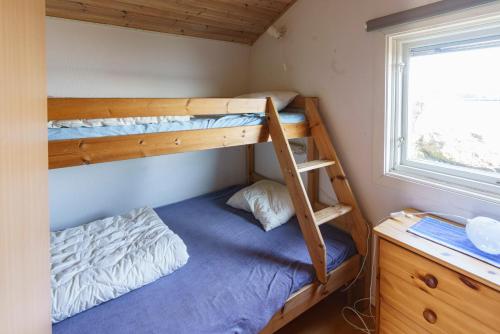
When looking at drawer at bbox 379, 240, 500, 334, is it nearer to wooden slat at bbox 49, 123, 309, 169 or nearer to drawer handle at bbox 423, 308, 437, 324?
drawer handle at bbox 423, 308, 437, 324

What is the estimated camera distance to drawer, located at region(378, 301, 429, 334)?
4.54 ft

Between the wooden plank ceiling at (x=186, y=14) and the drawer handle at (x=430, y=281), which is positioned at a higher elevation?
the wooden plank ceiling at (x=186, y=14)

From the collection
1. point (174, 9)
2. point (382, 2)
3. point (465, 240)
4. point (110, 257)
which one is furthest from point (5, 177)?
point (174, 9)

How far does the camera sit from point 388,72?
170 centimetres

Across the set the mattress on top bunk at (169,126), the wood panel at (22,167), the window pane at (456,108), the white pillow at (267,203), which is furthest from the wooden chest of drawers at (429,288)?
the wood panel at (22,167)

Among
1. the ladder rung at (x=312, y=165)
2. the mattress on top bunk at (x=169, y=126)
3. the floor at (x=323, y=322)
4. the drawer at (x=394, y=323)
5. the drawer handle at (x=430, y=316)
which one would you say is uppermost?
the mattress on top bunk at (x=169, y=126)

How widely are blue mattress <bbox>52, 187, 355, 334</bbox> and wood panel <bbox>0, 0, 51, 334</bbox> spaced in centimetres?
73

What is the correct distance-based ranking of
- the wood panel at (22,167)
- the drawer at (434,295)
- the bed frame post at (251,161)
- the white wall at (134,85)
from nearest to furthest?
the wood panel at (22,167)
the drawer at (434,295)
the white wall at (134,85)
the bed frame post at (251,161)

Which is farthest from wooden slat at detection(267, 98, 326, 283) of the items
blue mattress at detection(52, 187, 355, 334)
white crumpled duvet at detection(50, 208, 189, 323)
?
white crumpled duvet at detection(50, 208, 189, 323)

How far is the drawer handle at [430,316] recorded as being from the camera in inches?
50.8

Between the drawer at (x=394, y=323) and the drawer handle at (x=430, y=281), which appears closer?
the drawer handle at (x=430, y=281)

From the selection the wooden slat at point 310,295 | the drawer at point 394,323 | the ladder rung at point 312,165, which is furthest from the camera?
the ladder rung at point 312,165

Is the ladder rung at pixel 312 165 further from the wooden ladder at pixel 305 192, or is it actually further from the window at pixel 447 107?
the window at pixel 447 107

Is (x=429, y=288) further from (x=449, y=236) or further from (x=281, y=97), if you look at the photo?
(x=281, y=97)
